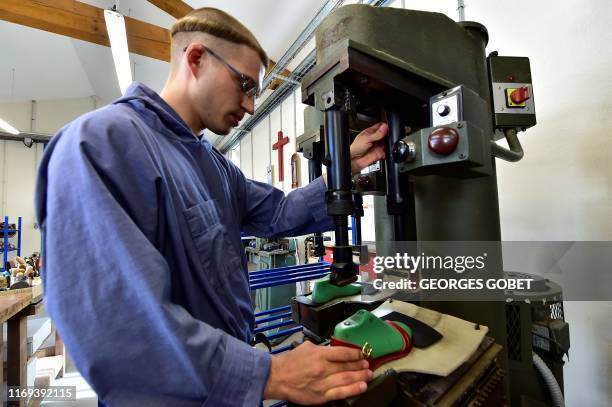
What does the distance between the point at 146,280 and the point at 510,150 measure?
3.12 ft

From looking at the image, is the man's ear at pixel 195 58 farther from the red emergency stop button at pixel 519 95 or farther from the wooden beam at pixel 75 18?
the wooden beam at pixel 75 18

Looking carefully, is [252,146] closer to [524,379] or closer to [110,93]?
[110,93]

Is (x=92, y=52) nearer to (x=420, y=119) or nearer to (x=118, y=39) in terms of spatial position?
(x=118, y=39)

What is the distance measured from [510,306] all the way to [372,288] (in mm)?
409

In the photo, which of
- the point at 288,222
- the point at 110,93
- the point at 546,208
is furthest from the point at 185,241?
the point at 110,93

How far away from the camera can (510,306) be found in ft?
2.76

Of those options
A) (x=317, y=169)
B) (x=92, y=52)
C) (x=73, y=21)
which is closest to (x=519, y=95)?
(x=317, y=169)

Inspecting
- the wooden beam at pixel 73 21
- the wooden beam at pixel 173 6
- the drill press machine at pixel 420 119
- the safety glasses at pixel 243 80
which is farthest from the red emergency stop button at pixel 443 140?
the wooden beam at pixel 73 21

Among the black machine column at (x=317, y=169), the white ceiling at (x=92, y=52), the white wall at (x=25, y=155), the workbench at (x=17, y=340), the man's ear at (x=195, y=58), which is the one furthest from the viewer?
the white wall at (x=25, y=155)

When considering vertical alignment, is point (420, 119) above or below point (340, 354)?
above

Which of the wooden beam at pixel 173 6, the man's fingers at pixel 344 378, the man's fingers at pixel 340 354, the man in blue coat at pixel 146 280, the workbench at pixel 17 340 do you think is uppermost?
the wooden beam at pixel 173 6

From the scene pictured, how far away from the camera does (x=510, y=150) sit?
81cm

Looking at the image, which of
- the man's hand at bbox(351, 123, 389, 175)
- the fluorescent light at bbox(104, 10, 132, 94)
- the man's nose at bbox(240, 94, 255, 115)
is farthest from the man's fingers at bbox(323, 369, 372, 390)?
the fluorescent light at bbox(104, 10, 132, 94)

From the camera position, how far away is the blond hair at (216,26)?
2.34ft
